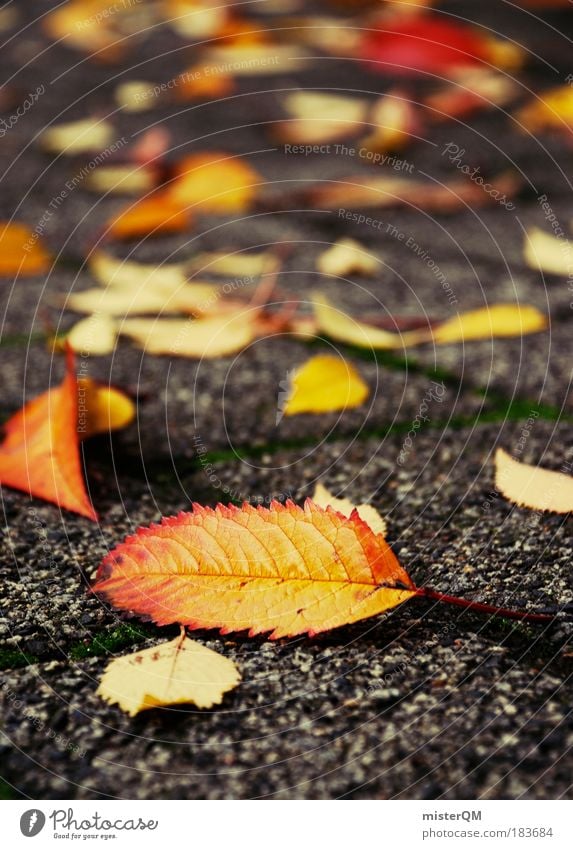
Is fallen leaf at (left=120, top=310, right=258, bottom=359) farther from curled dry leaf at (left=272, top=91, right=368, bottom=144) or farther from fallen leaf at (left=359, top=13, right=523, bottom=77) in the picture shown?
fallen leaf at (left=359, top=13, right=523, bottom=77)

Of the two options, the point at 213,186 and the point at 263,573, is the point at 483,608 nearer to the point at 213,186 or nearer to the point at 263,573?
the point at 263,573

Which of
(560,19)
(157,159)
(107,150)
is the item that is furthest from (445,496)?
(560,19)

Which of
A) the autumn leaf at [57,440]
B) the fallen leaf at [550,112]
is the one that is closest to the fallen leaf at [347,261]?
the autumn leaf at [57,440]

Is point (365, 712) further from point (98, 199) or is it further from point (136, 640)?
point (98, 199)

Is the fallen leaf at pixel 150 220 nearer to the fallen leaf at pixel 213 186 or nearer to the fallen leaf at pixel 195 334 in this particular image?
the fallen leaf at pixel 213 186

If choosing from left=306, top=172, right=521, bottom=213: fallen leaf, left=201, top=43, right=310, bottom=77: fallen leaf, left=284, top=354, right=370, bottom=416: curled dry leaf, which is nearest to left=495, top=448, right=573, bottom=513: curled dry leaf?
left=284, top=354, right=370, bottom=416: curled dry leaf
